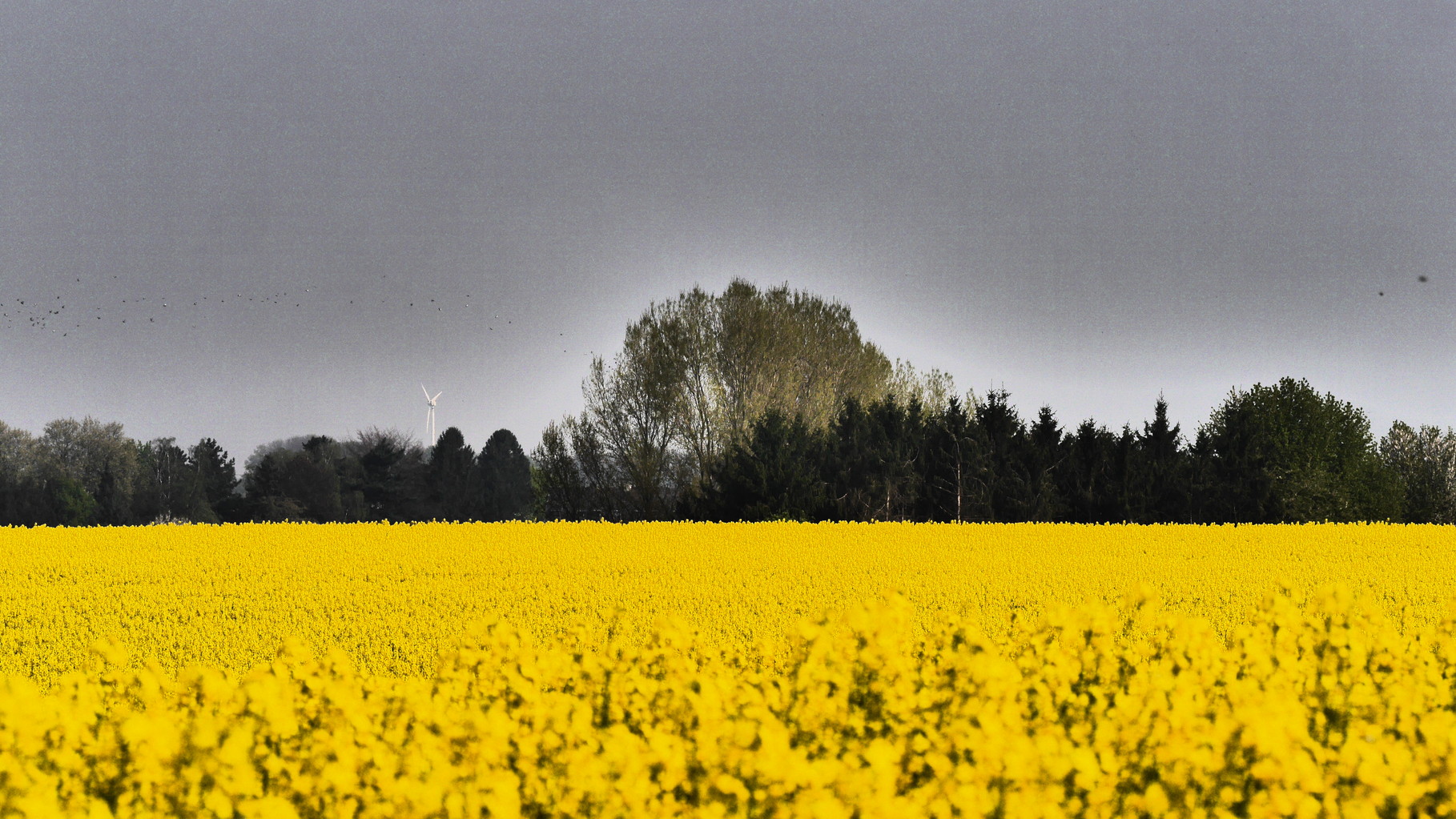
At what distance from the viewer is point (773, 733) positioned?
3648mm

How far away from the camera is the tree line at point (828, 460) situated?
25.2 metres

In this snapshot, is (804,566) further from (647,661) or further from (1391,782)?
(1391,782)

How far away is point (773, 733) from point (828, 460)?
2272cm

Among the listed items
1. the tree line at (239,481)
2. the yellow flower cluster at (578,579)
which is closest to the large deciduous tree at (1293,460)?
the yellow flower cluster at (578,579)

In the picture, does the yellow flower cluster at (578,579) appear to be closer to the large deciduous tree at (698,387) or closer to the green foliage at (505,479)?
the large deciduous tree at (698,387)

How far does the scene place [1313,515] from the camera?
31.0m

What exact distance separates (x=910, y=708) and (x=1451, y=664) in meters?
3.76

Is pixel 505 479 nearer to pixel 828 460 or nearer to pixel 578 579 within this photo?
pixel 828 460

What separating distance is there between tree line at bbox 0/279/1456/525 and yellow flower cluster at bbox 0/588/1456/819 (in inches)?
754

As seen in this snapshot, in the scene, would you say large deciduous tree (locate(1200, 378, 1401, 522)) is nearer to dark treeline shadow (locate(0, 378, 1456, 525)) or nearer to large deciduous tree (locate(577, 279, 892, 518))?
dark treeline shadow (locate(0, 378, 1456, 525))

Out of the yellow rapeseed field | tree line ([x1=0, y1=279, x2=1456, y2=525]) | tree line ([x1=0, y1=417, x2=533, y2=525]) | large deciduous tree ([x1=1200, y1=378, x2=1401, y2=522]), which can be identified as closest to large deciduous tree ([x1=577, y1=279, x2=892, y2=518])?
tree line ([x1=0, y1=279, x2=1456, y2=525])

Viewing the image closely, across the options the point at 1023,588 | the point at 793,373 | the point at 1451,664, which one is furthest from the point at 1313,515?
the point at 1451,664

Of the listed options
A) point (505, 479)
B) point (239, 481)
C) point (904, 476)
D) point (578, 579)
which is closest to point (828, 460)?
point (904, 476)

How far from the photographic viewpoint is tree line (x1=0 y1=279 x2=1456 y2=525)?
25172 mm
